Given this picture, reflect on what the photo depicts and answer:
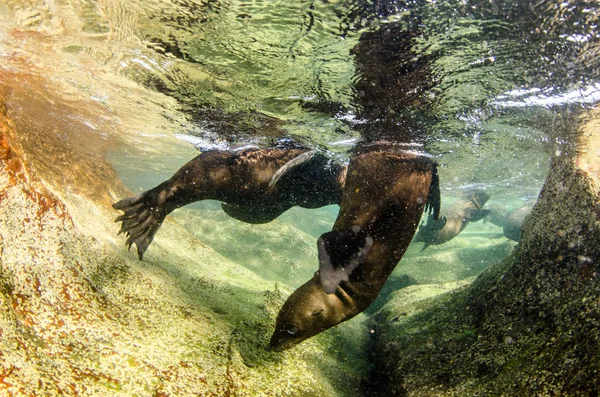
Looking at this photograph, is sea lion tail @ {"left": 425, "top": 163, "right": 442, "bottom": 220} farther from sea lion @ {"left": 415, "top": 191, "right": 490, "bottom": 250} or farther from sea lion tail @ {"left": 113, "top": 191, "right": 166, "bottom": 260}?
sea lion @ {"left": 415, "top": 191, "right": 490, "bottom": 250}

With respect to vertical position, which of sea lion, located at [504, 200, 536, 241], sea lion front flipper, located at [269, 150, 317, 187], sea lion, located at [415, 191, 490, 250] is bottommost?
sea lion, located at [504, 200, 536, 241]

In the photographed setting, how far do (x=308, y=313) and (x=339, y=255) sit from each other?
62 centimetres

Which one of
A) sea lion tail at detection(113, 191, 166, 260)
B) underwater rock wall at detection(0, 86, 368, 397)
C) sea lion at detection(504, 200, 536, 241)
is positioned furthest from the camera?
sea lion at detection(504, 200, 536, 241)

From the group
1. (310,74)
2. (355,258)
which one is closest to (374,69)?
(310,74)

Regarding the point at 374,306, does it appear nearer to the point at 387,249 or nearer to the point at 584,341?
the point at 387,249

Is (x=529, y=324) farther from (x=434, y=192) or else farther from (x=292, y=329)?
(x=434, y=192)

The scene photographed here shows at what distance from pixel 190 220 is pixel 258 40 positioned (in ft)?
30.6

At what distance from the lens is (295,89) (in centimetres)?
484

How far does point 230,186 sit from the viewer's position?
4.46 metres

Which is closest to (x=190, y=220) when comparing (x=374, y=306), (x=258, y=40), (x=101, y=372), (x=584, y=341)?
(x=374, y=306)

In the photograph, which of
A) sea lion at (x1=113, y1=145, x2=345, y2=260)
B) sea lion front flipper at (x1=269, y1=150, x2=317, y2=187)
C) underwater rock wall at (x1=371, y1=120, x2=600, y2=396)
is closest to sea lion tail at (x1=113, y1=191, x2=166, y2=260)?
sea lion at (x1=113, y1=145, x2=345, y2=260)

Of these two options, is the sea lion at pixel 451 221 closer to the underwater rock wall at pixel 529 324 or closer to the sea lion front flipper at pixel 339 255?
the underwater rock wall at pixel 529 324

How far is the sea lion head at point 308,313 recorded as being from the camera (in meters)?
2.98

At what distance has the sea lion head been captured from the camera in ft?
9.77
